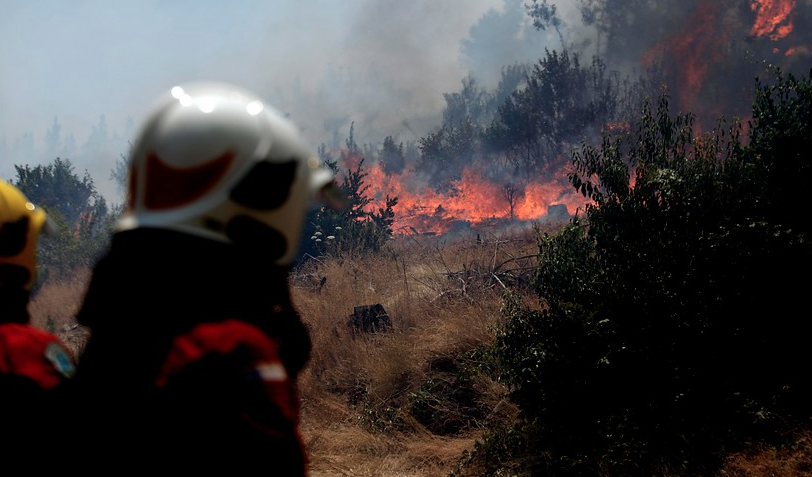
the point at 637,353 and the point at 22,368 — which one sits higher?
the point at 22,368

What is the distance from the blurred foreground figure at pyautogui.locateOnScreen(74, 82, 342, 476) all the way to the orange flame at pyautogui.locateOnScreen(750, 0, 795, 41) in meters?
31.9

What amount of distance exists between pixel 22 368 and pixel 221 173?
0.67 m

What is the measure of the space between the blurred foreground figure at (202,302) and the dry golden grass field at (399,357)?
13.6 ft

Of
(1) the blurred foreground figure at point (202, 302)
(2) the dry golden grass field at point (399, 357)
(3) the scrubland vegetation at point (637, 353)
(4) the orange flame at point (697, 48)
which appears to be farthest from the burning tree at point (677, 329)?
(4) the orange flame at point (697, 48)

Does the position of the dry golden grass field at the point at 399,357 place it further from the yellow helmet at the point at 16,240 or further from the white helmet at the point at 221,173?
the yellow helmet at the point at 16,240

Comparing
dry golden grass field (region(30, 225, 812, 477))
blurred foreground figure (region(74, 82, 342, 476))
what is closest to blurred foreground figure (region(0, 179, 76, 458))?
blurred foreground figure (region(74, 82, 342, 476))

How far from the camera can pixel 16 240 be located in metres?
1.69

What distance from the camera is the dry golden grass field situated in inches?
229

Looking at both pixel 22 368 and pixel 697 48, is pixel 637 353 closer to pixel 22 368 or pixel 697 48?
pixel 22 368

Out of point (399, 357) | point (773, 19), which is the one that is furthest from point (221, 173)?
point (773, 19)

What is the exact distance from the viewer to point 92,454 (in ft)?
3.42

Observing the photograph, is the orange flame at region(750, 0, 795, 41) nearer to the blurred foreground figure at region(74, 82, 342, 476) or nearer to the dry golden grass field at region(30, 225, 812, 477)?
the dry golden grass field at region(30, 225, 812, 477)

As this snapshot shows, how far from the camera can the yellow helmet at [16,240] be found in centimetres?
166

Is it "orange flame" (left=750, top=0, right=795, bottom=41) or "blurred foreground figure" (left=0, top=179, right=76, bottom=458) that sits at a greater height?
"orange flame" (left=750, top=0, right=795, bottom=41)
